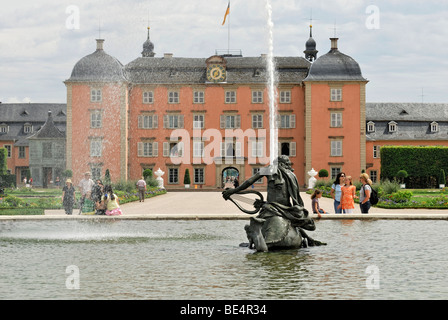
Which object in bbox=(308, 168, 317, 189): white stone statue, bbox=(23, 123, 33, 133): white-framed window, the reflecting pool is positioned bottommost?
the reflecting pool

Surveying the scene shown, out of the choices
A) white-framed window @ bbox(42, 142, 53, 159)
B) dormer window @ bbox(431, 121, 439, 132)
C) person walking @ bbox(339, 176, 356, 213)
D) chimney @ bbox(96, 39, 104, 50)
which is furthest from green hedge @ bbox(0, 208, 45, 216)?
dormer window @ bbox(431, 121, 439, 132)

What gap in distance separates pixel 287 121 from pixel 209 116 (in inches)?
253

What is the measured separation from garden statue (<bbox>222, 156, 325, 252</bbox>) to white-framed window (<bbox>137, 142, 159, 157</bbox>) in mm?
43133

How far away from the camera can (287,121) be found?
55.3 meters

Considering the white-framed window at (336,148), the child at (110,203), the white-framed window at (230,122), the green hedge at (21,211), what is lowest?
the green hedge at (21,211)

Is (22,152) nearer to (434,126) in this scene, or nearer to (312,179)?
(312,179)

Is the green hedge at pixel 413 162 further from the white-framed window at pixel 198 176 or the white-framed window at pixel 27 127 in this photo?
the white-framed window at pixel 27 127

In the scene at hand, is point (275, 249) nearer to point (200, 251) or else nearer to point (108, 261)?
point (200, 251)

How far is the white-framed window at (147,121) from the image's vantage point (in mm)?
55156

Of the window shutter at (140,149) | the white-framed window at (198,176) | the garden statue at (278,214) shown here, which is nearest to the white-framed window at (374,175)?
the white-framed window at (198,176)

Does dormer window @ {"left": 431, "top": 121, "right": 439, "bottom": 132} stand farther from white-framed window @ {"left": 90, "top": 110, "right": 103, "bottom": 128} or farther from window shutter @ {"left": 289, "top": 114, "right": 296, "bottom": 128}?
white-framed window @ {"left": 90, "top": 110, "right": 103, "bottom": 128}

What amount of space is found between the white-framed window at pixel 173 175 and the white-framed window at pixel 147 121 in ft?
12.6

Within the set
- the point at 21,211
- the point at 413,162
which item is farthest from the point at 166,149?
the point at 21,211

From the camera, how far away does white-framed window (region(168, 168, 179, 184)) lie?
179ft
